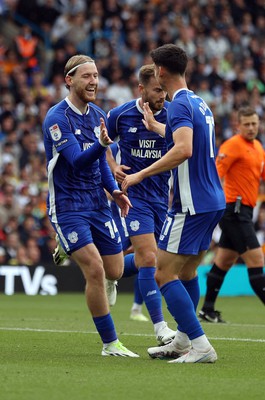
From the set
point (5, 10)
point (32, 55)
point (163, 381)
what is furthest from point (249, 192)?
point (5, 10)

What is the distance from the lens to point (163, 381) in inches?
274

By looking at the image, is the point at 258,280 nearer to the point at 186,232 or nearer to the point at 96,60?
the point at 186,232

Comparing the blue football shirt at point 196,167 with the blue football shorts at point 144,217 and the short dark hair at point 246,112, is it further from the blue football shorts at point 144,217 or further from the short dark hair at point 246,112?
the short dark hair at point 246,112

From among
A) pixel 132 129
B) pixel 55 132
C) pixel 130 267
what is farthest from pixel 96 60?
pixel 55 132

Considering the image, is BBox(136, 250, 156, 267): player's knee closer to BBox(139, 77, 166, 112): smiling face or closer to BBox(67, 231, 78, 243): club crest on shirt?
BBox(139, 77, 166, 112): smiling face

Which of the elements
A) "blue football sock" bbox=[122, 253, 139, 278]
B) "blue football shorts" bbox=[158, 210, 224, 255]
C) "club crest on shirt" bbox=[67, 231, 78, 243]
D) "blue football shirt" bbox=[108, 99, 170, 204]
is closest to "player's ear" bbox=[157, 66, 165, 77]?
"blue football shorts" bbox=[158, 210, 224, 255]

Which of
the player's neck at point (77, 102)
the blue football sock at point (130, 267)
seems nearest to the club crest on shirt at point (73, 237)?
the player's neck at point (77, 102)

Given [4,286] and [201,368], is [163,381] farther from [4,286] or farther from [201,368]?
[4,286]

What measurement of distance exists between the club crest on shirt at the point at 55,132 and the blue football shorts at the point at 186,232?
3.76 ft

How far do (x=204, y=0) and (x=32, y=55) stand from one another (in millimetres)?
6632

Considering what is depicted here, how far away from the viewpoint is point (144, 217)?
1012cm

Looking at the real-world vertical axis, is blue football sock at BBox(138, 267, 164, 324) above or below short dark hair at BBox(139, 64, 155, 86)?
below

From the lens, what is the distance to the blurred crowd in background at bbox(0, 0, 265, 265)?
19625 mm

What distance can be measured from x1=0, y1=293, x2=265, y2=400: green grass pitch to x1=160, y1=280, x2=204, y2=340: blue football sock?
27cm
